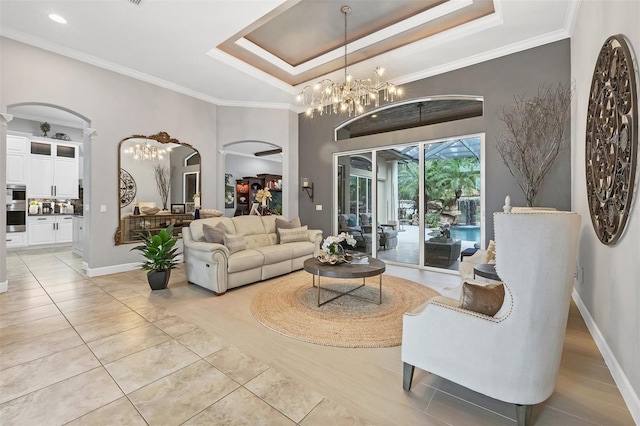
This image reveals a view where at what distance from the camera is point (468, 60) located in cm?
468

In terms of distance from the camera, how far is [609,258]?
2.26m

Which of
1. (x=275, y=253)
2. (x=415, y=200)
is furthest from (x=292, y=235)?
(x=415, y=200)

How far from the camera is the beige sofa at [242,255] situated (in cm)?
389

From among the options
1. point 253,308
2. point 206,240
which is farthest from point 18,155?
point 253,308

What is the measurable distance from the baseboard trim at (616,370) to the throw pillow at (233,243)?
4.06 metres

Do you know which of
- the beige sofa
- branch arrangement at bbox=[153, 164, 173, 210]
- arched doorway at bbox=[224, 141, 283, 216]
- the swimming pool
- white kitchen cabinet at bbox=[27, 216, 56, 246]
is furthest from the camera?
arched doorway at bbox=[224, 141, 283, 216]

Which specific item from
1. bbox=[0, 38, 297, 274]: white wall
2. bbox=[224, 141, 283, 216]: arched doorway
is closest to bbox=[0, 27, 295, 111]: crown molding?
bbox=[0, 38, 297, 274]: white wall

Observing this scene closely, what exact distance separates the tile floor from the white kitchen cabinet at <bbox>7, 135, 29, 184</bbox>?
19.1 ft

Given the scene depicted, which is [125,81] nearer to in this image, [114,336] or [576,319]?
[114,336]

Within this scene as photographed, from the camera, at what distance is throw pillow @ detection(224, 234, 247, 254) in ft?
13.8

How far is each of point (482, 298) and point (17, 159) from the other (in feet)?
33.6

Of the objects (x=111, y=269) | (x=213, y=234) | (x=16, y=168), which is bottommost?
(x=111, y=269)

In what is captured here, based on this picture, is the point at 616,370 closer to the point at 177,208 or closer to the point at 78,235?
the point at 177,208

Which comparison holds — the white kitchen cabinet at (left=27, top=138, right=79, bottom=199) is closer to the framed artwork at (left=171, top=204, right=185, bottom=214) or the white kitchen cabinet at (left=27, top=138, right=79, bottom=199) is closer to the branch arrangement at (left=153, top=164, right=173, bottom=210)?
the branch arrangement at (left=153, top=164, right=173, bottom=210)
